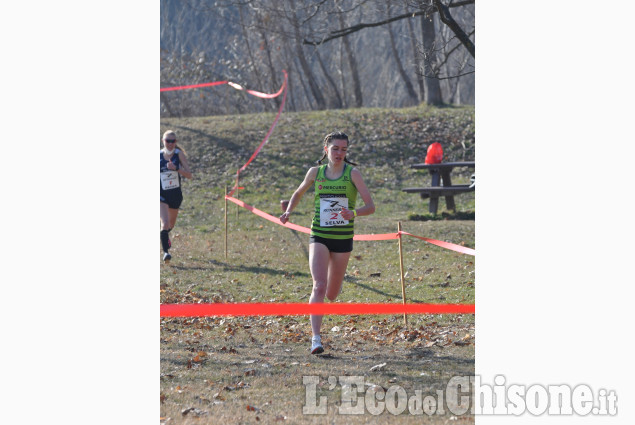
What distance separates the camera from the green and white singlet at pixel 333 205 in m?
6.55

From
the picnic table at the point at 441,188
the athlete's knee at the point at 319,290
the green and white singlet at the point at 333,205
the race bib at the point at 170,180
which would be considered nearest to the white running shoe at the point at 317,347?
the athlete's knee at the point at 319,290

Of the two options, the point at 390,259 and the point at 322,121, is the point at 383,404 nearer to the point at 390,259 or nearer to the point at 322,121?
the point at 390,259

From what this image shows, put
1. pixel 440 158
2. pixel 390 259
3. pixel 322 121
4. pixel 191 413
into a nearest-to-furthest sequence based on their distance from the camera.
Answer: pixel 191 413
pixel 390 259
pixel 440 158
pixel 322 121

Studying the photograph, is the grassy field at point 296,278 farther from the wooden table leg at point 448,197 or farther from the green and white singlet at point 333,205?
the green and white singlet at point 333,205

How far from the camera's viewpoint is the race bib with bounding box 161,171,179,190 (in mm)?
11125

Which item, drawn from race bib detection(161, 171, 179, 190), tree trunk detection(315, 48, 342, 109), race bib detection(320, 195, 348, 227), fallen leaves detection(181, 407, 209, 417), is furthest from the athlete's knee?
tree trunk detection(315, 48, 342, 109)

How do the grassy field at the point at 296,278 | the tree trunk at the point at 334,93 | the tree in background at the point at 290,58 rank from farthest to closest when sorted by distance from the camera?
the tree trunk at the point at 334,93
the tree in background at the point at 290,58
the grassy field at the point at 296,278

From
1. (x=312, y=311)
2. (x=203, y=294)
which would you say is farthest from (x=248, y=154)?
(x=312, y=311)

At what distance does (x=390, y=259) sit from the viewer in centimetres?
→ 1170

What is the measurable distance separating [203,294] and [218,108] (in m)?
20.5

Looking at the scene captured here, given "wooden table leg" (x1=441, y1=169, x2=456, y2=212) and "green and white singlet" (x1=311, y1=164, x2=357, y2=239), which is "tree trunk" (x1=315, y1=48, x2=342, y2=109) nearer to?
"wooden table leg" (x1=441, y1=169, x2=456, y2=212)

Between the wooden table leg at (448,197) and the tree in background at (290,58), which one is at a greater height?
the tree in background at (290,58)

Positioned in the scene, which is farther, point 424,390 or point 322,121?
point 322,121

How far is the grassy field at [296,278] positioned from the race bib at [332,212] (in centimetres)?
105
